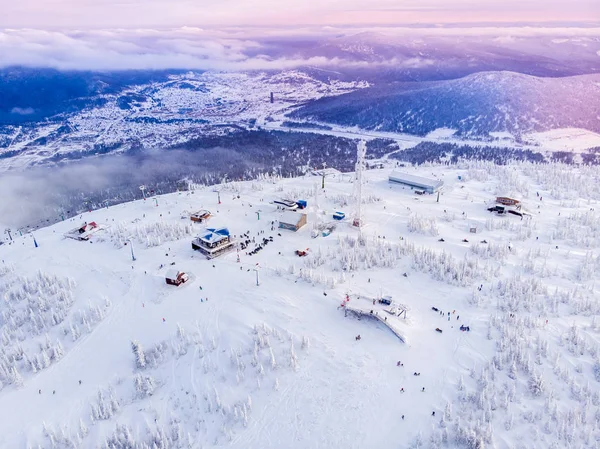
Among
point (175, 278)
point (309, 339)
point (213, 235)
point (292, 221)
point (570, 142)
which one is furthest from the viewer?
point (570, 142)

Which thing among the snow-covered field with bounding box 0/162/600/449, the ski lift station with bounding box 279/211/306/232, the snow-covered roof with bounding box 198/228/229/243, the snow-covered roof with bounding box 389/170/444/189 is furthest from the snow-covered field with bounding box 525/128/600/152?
the snow-covered roof with bounding box 198/228/229/243

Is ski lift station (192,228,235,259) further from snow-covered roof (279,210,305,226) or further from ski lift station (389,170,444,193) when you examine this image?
ski lift station (389,170,444,193)

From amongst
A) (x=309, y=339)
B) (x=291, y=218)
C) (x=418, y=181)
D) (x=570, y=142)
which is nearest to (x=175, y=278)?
(x=309, y=339)

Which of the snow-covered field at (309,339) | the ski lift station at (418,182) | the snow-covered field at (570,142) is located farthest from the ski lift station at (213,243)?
the snow-covered field at (570,142)

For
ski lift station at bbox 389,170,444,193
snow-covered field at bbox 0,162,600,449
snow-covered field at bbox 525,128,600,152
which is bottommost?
snow-covered field at bbox 525,128,600,152

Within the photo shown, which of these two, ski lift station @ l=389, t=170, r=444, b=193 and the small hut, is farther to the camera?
ski lift station @ l=389, t=170, r=444, b=193

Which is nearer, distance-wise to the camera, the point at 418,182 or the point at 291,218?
the point at 291,218

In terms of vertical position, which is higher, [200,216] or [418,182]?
[418,182]

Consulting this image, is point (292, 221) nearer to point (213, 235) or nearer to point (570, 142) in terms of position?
point (213, 235)
